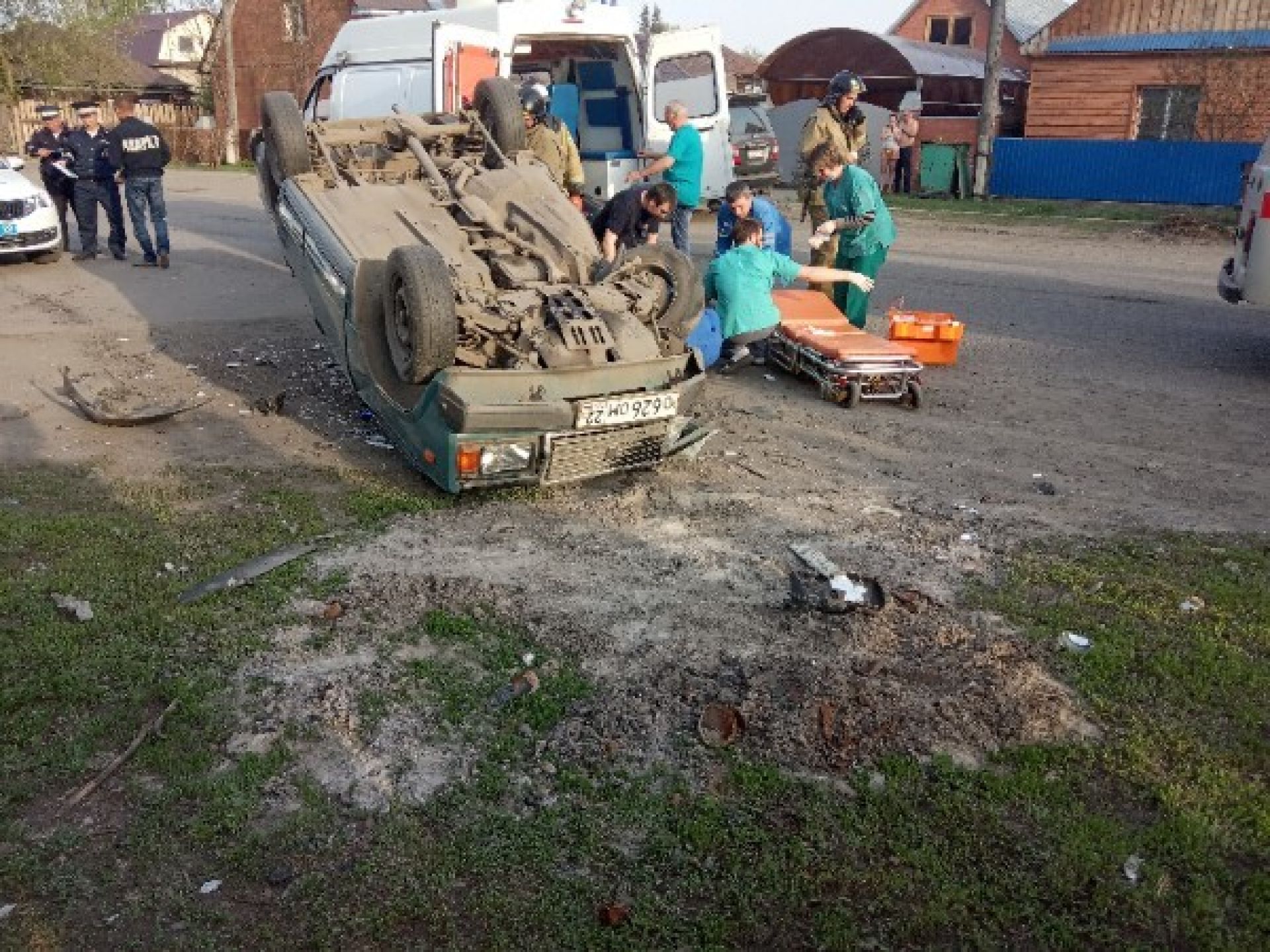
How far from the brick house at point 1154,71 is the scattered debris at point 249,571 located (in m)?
23.4

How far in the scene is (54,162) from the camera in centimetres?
1271

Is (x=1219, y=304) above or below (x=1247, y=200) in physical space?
below

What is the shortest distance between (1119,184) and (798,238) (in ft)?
33.6

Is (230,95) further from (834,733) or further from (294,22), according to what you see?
(834,733)

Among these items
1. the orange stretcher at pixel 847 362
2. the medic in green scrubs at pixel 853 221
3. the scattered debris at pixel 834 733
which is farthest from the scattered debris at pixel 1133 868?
the medic in green scrubs at pixel 853 221

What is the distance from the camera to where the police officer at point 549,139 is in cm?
941

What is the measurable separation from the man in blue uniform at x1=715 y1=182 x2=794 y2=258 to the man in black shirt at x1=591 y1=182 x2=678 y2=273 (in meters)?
0.49

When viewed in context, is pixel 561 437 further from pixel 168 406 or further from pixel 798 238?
pixel 798 238

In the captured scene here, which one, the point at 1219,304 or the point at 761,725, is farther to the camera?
the point at 1219,304

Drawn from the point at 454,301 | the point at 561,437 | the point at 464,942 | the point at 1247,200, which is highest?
the point at 1247,200

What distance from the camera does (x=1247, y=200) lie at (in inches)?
336

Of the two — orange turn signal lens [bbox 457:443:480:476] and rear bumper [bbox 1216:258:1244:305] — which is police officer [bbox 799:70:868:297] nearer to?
rear bumper [bbox 1216:258:1244:305]

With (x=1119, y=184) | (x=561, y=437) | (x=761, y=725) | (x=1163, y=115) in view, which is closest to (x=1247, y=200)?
(x=561, y=437)

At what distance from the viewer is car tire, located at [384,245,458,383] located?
549 centimetres
